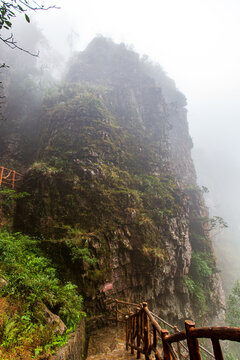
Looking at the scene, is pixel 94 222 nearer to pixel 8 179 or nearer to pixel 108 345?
pixel 108 345

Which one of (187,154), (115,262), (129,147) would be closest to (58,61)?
(129,147)

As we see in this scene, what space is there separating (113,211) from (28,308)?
691cm

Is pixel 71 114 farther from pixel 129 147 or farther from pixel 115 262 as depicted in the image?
pixel 115 262

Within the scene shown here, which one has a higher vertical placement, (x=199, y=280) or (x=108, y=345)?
(x=199, y=280)

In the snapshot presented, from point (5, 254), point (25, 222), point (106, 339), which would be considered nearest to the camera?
point (5, 254)

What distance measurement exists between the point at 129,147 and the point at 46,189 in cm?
1007

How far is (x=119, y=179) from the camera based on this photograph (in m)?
13.1

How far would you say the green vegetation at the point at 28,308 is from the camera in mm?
3176

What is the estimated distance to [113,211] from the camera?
34.7 ft

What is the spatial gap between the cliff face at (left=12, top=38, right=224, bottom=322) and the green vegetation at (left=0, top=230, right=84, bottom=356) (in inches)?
78.2

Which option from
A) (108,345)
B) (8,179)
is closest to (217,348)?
(108,345)

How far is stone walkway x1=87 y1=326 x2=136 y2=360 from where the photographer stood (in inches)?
201

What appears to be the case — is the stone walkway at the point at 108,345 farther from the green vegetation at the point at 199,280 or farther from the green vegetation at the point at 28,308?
the green vegetation at the point at 199,280

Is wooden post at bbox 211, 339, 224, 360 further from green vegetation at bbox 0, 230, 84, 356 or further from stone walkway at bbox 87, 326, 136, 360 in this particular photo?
stone walkway at bbox 87, 326, 136, 360
